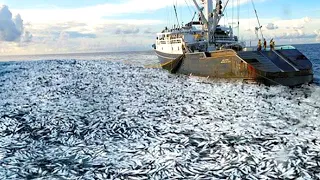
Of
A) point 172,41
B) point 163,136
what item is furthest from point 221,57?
point 163,136

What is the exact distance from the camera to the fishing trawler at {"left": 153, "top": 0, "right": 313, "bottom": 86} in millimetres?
24781

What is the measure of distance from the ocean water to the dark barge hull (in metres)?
2.87

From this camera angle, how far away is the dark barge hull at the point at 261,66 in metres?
24.5

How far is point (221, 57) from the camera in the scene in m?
27.7

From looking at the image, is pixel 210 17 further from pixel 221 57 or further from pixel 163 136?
pixel 163 136

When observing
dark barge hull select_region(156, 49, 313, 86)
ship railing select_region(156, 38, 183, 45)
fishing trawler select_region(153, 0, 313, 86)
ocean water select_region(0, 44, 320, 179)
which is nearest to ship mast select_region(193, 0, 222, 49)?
fishing trawler select_region(153, 0, 313, 86)

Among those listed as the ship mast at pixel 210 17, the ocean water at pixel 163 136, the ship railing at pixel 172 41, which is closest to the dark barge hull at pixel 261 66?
the ocean water at pixel 163 136

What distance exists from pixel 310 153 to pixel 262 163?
1872 mm

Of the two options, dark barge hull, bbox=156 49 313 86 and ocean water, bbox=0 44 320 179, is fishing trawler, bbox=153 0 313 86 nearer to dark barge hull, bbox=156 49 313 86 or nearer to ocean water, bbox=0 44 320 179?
dark barge hull, bbox=156 49 313 86

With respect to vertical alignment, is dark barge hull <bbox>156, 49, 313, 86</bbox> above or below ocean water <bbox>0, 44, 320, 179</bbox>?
above

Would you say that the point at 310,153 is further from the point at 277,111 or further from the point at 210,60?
the point at 210,60

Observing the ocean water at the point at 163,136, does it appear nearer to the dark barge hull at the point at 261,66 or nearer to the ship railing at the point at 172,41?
the dark barge hull at the point at 261,66

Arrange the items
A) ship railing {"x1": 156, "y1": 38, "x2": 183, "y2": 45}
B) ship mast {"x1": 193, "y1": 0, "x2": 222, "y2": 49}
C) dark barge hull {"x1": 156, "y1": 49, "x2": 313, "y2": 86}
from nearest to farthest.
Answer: dark barge hull {"x1": 156, "y1": 49, "x2": 313, "y2": 86}
ship mast {"x1": 193, "y1": 0, "x2": 222, "y2": 49}
ship railing {"x1": 156, "y1": 38, "x2": 183, "y2": 45}

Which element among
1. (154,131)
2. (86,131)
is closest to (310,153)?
(154,131)
